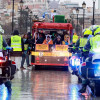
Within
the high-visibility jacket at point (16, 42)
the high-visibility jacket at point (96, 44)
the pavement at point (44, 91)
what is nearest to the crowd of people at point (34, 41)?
the high-visibility jacket at point (16, 42)

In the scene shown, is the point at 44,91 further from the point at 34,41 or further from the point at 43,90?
the point at 34,41

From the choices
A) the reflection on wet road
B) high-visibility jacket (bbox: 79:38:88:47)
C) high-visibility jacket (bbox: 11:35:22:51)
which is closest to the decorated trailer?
high-visibility jacket (bbox: 11:35:22:51)

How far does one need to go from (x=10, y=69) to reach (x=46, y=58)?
1015cm

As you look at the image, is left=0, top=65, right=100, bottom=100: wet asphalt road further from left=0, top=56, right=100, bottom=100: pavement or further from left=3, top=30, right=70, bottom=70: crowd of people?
left=3, top=30, right=70, bottom=70: crowd of people

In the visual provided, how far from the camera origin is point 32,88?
579 inches

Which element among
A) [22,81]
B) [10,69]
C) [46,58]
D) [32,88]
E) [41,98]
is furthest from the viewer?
[46,58]

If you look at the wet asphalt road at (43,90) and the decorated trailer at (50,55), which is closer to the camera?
the wet asphalt road at (43,90)

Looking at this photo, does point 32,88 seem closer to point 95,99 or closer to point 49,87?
point 49,87

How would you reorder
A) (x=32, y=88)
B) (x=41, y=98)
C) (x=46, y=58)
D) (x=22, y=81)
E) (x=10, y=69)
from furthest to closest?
1. (x=46, y=58)
2. (x=22, y=81)
3. (x=32, y=88)
4. (x=10, y=69)
5. (x=41, y=98)

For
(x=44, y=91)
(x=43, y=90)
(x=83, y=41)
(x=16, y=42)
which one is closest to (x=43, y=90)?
(x=43, y=90)

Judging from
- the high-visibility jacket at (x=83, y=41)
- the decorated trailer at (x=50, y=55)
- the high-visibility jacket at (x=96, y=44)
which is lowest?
the decorated trailer at (x=50, y=55)

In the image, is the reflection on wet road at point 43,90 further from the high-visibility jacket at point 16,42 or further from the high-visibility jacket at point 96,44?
the high-visibility jacket at point 16,42

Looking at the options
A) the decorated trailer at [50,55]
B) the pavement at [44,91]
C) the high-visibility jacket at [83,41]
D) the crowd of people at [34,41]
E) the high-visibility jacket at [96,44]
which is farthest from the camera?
the crowd of people at [34,41]

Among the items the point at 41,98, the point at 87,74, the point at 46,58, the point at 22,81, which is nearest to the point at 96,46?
the point at 87,74
